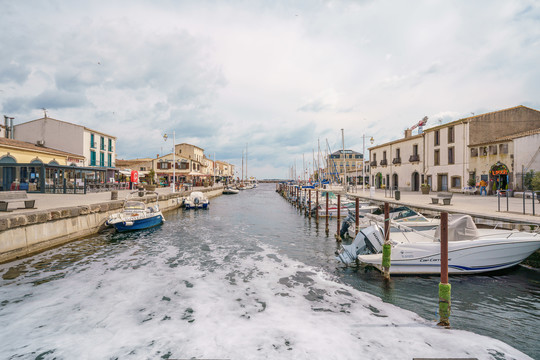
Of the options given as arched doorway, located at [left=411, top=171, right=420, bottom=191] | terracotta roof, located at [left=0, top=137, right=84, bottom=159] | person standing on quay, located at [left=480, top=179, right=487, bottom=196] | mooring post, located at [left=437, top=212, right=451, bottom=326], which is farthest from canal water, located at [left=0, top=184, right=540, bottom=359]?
arched doorway, located at [left=411, top=171, right=420, bottom=191]

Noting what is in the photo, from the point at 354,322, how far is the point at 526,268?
8.54m

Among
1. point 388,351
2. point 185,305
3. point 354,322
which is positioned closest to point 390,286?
point 354,322

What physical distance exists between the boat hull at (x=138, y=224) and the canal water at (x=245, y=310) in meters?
4.48

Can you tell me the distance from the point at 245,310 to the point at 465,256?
8.03 meters

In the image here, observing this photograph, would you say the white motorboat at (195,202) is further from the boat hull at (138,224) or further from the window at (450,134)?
the window at (450,134)

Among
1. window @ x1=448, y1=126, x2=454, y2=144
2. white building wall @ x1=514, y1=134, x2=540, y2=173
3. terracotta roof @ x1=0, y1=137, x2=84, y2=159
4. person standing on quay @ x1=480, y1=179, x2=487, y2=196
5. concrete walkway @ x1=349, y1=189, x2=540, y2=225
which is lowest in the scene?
concrete walkway @ x1=349, y1=189, x2=540, y2=225

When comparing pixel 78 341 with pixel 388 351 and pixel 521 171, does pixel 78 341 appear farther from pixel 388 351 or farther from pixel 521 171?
pixel 521 171

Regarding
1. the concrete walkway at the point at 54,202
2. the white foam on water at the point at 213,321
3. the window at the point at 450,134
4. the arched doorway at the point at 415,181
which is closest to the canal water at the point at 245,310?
the white foam on water at the point at 213,321

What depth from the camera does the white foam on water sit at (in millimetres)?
6008

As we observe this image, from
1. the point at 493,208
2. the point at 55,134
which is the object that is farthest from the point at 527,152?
the point at 55,134

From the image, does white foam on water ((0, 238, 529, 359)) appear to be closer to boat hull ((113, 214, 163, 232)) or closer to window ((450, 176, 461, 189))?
boat hull ((113, 214, 163, 232))

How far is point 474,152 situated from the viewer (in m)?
29.2

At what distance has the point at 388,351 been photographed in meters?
5.96

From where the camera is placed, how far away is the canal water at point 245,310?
240 inches
